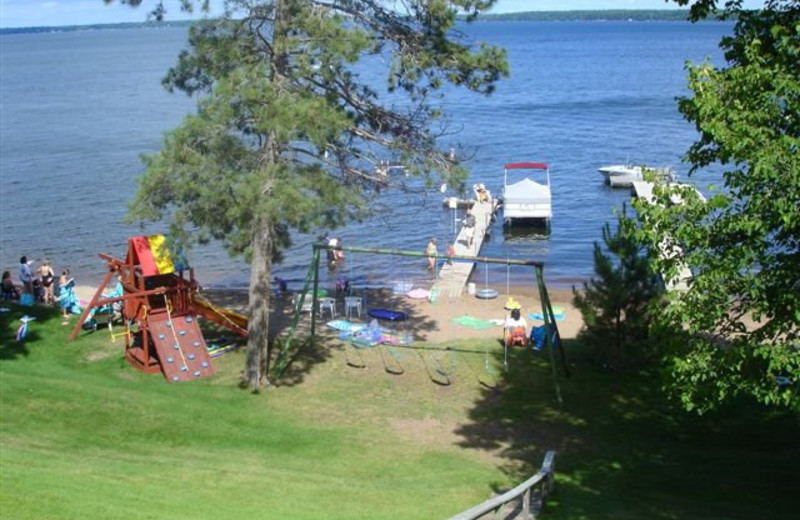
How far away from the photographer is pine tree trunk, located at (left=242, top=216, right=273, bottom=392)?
18766mm

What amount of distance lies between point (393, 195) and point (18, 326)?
99.1ft

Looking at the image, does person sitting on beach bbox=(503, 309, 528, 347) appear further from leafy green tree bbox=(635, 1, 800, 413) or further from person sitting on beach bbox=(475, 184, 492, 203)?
person sitting on beach bbox=(475, 184, 492, 203)

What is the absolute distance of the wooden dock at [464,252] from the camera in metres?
30.3

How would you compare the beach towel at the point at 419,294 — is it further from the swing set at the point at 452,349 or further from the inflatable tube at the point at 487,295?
the swing set at the point at 452,349

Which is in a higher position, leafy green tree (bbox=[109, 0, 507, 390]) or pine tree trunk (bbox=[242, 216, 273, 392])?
leafy green tree (bbox=[109, 0, 507, 390])

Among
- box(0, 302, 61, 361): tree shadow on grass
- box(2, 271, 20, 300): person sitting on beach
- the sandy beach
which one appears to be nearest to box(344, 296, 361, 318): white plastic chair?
the sandy beach

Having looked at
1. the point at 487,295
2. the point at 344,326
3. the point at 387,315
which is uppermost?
the point at 344,326

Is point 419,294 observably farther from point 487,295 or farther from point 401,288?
point 487,295

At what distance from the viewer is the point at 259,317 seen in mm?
19234

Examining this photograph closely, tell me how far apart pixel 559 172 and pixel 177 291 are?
41.2 metres

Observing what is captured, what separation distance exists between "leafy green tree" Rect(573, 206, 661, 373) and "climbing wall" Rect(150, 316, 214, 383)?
27.6 ft

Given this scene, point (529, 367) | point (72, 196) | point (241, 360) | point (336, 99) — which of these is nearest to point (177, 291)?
point (241, 360)

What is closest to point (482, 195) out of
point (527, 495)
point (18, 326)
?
point (18, 326)

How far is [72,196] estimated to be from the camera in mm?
51750
